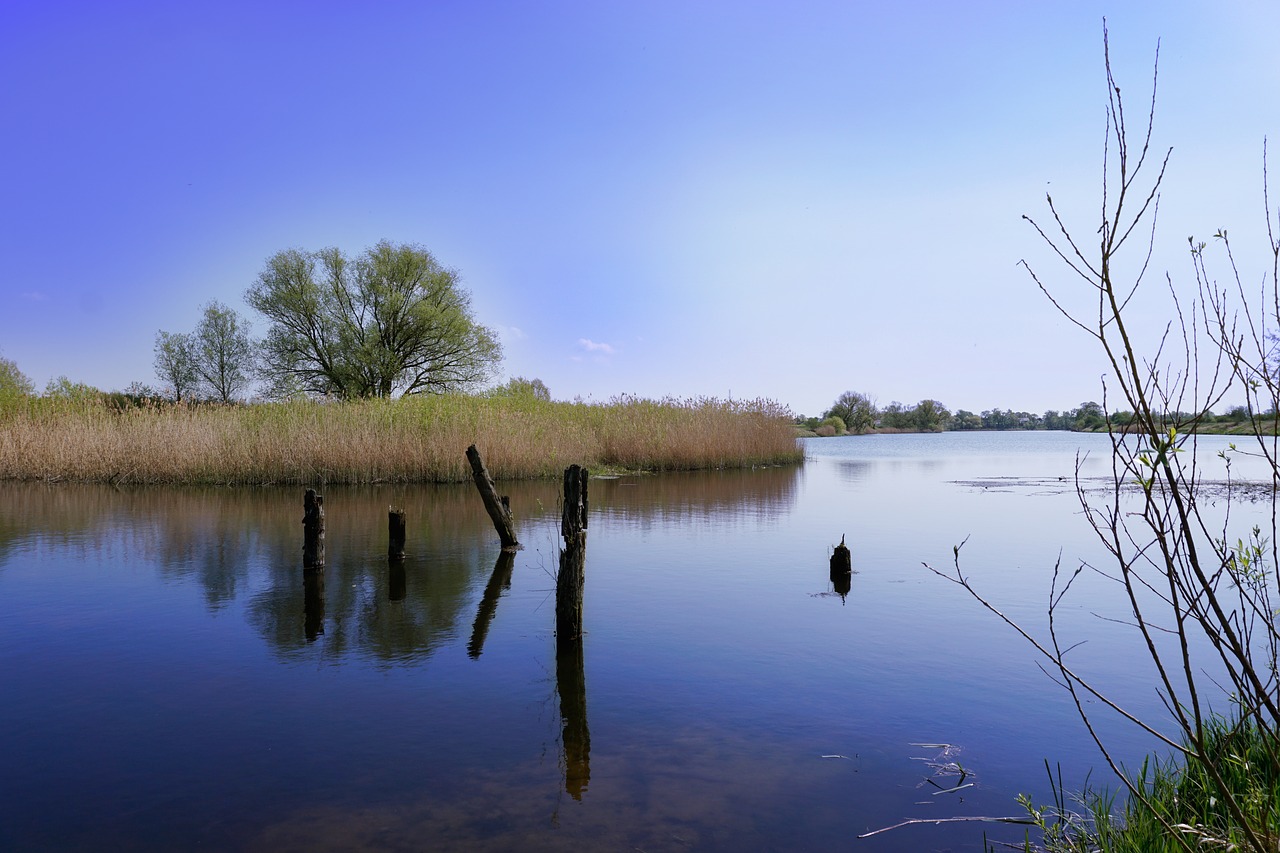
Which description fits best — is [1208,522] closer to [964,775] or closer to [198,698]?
[964,775]

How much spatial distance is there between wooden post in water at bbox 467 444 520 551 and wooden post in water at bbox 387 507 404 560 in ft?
3.31

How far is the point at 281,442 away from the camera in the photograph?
20438mm

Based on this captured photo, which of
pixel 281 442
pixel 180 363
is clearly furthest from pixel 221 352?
pixel 281 442

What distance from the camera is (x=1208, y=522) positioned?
1302cm

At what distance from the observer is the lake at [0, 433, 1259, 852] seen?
12.5ft

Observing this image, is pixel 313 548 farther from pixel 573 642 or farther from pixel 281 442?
pixel 281 442

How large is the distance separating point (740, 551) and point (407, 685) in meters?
6.17

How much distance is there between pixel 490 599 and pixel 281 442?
14302 mm

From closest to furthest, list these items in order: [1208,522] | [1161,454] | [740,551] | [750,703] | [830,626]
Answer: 1. [1161,454]
2. [750,703]
3. [830,626]
4. [740,551]
5. [1208,522]

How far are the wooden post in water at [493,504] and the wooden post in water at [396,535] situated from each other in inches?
39.7

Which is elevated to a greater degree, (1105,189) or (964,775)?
(1105,189)

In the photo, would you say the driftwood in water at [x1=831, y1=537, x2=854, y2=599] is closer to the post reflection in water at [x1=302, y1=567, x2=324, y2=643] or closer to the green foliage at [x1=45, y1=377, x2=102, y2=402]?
the post reflection in water at [x1=302, y1=567, x2=324, y2=643]

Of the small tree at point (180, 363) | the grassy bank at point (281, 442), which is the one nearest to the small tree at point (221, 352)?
the small tree at point (180, 363)

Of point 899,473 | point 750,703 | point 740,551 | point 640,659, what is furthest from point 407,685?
point 899,473
